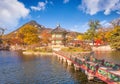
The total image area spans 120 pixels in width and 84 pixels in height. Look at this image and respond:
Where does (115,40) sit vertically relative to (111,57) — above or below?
above

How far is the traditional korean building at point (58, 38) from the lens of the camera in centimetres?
8900

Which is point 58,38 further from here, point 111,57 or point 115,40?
point 111,57

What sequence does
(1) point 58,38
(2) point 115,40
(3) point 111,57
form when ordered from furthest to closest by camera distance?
(2) point 115,40 → (1) point 58,38 → (3) point 111,57

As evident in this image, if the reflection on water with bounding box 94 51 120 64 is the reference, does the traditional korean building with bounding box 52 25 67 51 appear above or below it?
above

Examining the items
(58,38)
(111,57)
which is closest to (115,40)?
(58,38)

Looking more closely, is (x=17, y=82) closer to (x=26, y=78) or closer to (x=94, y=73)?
(x=26, y=78)

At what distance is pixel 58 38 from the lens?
8906 cm

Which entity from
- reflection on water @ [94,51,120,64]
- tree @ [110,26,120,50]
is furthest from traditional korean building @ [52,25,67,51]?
tree @ [110,26,120,50]

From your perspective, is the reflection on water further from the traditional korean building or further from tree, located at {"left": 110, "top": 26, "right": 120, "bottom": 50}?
the traditional korean building

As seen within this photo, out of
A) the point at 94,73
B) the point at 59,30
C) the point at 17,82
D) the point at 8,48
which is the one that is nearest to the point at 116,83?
the point at 94,73

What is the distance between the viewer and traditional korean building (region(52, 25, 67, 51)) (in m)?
89.0

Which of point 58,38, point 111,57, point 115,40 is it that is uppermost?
point 58,38

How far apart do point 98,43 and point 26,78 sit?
84784 millimetres

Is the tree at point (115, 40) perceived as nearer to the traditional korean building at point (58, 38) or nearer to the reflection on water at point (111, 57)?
the reflection on water at point (111, 57)
